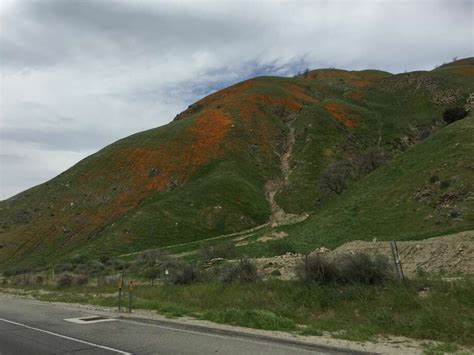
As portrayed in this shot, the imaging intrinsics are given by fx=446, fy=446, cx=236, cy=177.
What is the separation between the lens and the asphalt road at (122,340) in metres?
9.96

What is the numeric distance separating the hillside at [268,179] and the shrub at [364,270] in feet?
50.2

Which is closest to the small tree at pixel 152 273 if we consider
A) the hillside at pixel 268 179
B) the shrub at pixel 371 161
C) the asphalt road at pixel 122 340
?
the hillside at pixel 268 179

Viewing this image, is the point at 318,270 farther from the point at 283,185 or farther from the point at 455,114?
the point at 283,185

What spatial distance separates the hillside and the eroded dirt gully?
0.26 meters

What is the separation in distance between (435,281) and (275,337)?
5.18 meters

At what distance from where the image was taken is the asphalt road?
9.96 metres

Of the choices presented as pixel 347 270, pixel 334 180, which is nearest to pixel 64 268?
pixel 334 180

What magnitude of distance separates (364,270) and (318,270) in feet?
5.94

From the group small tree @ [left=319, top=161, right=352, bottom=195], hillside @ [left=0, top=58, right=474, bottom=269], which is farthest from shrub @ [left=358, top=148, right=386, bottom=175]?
small tree @ [left=319, top=161, right=352, bottom=195]

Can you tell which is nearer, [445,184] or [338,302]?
[338,302]

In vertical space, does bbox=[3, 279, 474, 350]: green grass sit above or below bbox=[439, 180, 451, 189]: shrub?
below

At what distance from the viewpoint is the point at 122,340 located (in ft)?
37.5

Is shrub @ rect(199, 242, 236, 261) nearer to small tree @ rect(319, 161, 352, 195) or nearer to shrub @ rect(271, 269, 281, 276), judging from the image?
shrub @ rect(271, 269, 281, 276)

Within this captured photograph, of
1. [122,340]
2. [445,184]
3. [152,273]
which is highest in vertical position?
[445,184]
